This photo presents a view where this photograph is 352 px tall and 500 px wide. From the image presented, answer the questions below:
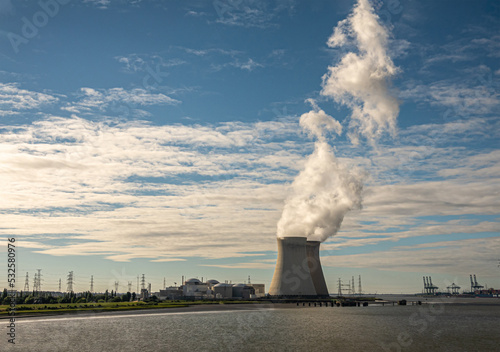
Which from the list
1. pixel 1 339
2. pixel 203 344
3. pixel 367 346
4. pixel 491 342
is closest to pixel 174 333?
pixel 203 344

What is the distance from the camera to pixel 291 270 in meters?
97.6

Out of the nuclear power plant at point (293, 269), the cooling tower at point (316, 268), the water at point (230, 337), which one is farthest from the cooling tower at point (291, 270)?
the water at point (230, 337)

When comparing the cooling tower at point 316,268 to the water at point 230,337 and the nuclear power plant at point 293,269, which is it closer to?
the nuclear power plant at point 293,269

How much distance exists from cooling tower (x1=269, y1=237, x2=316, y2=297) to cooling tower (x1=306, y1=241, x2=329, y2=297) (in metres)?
7.67

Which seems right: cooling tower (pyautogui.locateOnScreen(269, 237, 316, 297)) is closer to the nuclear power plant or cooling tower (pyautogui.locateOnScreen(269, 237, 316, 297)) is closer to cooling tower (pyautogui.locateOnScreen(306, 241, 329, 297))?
the nuclear power plant

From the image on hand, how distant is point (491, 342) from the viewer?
47719 millimetres

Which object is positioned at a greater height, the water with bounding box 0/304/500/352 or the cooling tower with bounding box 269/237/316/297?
the cooling tower with bounding box 269/237/316/297

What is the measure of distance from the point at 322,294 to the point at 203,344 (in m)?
79.4

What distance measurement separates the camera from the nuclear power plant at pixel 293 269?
313 ft

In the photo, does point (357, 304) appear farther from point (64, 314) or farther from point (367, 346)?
point (367, 346)

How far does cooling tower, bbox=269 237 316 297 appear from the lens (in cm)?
9525

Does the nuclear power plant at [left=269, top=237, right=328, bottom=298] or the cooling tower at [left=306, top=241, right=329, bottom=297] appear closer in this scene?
the nuclear power plant at [left=269, top=237, right=328, bottom=298]

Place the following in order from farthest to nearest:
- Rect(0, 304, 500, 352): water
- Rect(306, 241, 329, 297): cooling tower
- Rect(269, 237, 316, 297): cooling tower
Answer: Rect(306, 241, 329, 297): cooling tower → Rect(269, 237, 316, 297): cooling tower → Rect(0, 304, 500, 352): water

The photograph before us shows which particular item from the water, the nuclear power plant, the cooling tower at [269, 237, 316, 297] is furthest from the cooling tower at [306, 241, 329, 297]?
the water
